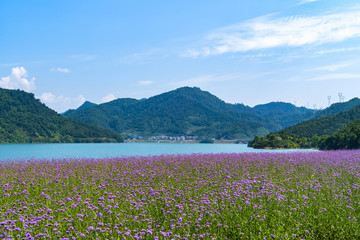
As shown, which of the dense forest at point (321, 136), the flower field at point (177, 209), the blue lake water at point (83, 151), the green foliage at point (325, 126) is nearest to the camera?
the flower field at point (177, 209)

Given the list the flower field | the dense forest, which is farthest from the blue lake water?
the flower field

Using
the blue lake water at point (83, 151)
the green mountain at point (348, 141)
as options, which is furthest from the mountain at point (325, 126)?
the green mountain at point (348, 141)

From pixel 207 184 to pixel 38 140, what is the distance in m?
201

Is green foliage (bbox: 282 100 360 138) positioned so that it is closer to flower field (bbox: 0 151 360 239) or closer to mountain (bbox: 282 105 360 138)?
mountain (bbox: 282 105 360 138)

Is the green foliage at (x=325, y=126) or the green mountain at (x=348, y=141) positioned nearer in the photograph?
the green mountain at (x=348, y=141)

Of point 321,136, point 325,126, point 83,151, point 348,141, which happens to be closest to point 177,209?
point 348,141

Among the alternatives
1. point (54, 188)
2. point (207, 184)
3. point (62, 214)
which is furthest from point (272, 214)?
point (54, 188)

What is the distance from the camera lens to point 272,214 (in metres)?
8.01

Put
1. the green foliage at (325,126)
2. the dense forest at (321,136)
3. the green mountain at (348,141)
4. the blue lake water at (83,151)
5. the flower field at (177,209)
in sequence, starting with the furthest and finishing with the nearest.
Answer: the green foliage at (325,126) < the dense forest at (321,136) < the blue lake water at (83,151) < the green mountain at (348,141) < the flower field at (177,209)

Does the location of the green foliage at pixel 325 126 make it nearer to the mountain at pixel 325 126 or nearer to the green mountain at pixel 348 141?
the mountain at pixel 325 126

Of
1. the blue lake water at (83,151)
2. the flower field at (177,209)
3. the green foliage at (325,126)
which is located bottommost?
the blue lake water at (83,151)

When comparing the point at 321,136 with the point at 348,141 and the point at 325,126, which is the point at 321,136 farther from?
the point at 348,141

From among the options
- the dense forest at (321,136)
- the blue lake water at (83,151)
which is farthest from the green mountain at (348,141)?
the blue lake water at (83,151)

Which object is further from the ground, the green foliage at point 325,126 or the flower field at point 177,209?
the green foliage at point 325,126
